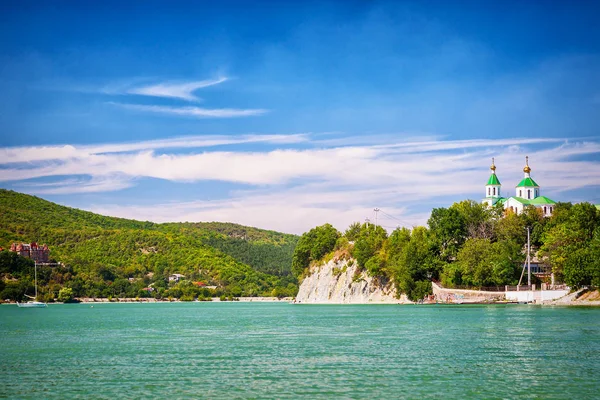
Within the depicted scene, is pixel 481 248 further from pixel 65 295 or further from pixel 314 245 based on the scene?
pixel 65 295

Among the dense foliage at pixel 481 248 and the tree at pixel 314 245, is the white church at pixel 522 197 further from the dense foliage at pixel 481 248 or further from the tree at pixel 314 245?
the tree at pixel 314 245

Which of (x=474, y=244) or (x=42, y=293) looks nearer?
(x=474, y=244)

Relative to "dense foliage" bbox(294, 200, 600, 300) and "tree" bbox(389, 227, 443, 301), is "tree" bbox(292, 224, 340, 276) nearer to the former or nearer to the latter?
"dense foliage" bbox(294, 200, 600, 300)

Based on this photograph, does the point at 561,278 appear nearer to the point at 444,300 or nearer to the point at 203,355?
the point at 444,300

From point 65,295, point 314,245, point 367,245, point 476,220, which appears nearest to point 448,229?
point 476,220

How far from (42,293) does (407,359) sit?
16476 centimetres

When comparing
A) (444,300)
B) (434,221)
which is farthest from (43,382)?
(434,221)

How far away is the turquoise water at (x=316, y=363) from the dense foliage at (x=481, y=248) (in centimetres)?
3763

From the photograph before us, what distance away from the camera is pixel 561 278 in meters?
97.6

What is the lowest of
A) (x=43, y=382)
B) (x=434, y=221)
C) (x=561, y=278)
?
(x=43, y=382)

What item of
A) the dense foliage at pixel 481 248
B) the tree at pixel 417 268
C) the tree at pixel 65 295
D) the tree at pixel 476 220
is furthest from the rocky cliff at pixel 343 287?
the tree at pixel 65 295

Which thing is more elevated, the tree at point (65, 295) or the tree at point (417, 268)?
the tree at point (417, 268)

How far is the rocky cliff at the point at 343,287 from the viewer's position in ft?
439

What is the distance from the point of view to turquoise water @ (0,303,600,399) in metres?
27.3
